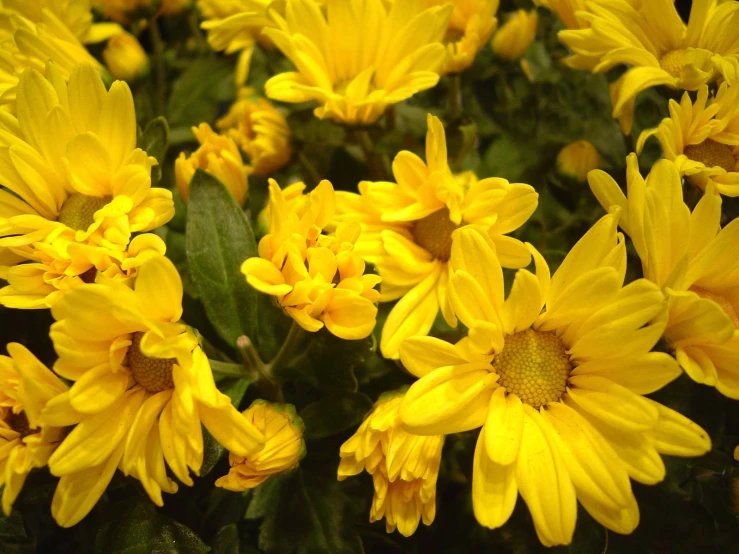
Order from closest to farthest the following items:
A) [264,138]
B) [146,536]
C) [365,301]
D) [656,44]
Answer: [365,301], [146,536], [656,44], [264,138]

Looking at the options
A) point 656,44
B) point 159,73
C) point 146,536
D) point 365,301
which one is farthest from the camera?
point 159,73

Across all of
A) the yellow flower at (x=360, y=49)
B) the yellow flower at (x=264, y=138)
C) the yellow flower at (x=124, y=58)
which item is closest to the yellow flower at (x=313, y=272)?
the yellow flower at (x=360, y=49)

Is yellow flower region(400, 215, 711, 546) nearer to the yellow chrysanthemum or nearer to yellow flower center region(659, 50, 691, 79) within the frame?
yellow flower center region(659, 50, 691, 79)

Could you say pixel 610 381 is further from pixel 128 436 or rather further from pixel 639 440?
pixel 128 436

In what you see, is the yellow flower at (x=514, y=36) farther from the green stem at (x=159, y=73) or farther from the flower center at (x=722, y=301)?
the green stem at (x=159, y=73)

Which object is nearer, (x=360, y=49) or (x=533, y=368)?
(x=533, y=368)

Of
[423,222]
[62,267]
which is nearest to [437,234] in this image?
[423,222]

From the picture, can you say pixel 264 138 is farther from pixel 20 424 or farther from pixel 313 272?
pixel 20 424
